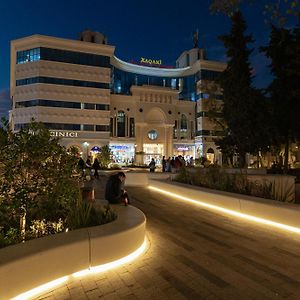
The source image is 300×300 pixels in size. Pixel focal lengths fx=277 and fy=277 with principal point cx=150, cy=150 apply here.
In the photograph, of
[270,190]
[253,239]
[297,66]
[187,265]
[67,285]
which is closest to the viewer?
[67,285]

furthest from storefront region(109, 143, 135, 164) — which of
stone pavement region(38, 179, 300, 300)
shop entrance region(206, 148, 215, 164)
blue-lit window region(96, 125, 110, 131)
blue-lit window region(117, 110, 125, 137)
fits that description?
stone pavement region(38, 179, 300, 300)

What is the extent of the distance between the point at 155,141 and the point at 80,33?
24406 mm

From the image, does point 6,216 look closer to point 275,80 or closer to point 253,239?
point 253,239

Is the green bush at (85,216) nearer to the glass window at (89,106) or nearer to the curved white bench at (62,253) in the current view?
the curved white bench at (62,253)

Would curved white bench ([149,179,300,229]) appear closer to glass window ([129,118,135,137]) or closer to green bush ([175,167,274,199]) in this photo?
green bush ([175,167,274,199])

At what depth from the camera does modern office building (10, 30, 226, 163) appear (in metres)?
44.1

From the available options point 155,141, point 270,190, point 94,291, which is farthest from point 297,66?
point 155,141

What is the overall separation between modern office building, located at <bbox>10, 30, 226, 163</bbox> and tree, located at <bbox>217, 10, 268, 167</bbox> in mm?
12339

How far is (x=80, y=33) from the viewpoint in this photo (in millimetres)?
Result: 51438

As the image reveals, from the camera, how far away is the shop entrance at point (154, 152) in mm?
51731

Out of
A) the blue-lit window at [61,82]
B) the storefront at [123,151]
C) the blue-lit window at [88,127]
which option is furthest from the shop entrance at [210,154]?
Result: the blue-lit window at [61,82]

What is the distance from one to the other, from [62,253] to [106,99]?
149 ft

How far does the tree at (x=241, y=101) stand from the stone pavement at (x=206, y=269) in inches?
641

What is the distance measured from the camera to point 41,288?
13.0ft
